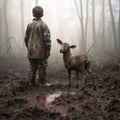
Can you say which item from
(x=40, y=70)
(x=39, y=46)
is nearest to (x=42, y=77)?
(x=40, y=70)

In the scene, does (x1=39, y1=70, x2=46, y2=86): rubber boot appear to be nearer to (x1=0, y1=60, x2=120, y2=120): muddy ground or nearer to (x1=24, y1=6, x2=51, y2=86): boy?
(x1=24, y1=6, x2=51, y2=86): boy

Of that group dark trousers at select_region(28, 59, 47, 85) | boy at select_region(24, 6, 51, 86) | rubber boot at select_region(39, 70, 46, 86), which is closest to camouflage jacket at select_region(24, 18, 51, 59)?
boy at select_region(24, 6, 51, 86)

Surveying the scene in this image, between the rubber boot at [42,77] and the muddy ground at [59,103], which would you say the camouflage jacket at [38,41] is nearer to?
the rubber boot at [42,77]

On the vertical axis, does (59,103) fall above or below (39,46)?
below

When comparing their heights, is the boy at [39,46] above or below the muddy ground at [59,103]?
above

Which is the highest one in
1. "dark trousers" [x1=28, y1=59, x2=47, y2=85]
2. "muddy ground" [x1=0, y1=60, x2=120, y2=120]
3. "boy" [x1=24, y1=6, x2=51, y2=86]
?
"boy" [x1=24, y1=6, x2=51, y2=86]

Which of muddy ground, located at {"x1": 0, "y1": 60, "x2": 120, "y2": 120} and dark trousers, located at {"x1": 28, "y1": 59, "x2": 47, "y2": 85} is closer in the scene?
muddy ground, located at {"x1": 0, "y1": 60, "x2": 120, "y2": 120}

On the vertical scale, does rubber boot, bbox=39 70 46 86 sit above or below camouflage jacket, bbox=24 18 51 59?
below

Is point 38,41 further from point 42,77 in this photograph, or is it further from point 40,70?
point 42,77

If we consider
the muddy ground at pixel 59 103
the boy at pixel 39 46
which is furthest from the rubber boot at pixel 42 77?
the muddy ground at pixel 59 103

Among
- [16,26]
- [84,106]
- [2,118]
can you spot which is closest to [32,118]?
[2,118]

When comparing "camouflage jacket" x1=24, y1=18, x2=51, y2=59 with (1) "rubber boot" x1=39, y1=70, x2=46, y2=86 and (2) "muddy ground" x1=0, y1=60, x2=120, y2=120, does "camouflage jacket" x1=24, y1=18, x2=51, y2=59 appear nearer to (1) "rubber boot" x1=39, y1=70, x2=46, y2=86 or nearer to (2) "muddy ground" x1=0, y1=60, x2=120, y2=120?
(1) "rubber boot" x1=39, y1=70, x2=46, y2=86

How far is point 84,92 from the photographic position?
7.50 m

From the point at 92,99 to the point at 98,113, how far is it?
1285mm
